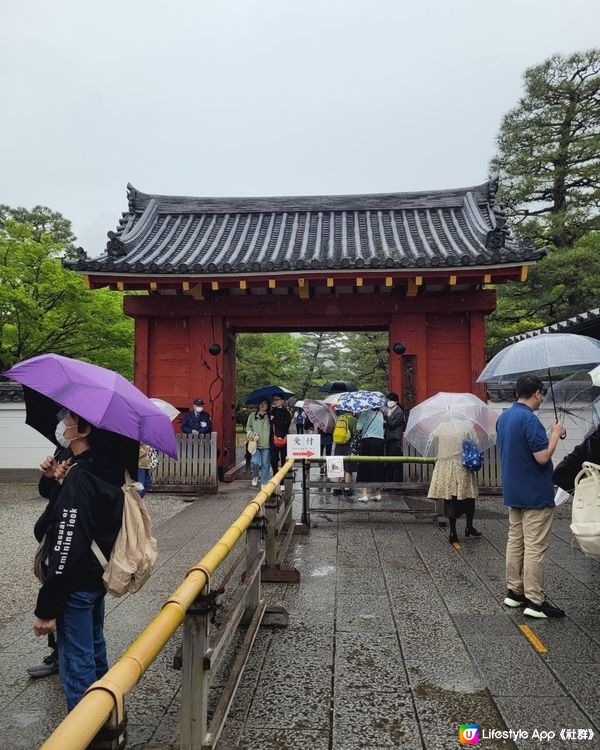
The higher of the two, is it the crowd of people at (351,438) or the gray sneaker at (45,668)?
the crowd of people at (351,438)

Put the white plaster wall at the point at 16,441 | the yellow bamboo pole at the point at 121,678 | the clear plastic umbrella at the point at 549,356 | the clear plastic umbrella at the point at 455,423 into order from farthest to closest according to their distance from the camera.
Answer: the white plaster wall at the point at 16,441 → the clear plastic umbrella at the point at 455,423 → the clear plastic umbrella at the point at 549,356 → the yellow bamboo pole at the point at 121,678

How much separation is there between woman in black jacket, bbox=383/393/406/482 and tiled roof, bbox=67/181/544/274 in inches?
101

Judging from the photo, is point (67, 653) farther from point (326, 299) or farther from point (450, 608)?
point (326, 299)

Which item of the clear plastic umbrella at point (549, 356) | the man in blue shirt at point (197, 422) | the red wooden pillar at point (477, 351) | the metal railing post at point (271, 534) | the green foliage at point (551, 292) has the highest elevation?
the green foliage at point (551, 292)

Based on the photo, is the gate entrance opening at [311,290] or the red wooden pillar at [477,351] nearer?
the gate entrance opening at [311,290]

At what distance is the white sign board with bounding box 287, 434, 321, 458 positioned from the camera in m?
8.14

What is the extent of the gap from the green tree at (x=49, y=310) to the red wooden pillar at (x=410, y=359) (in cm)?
990

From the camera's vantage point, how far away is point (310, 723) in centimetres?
297

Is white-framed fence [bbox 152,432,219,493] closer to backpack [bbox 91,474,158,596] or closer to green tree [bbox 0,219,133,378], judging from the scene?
backpack [bbox 91,474,158,596]

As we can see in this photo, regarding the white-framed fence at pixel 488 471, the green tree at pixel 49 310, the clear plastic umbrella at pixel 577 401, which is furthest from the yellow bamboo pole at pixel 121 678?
the green tree at pixel 49 310

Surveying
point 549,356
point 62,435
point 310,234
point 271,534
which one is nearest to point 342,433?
point 271,534

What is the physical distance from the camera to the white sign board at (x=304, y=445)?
320 inches

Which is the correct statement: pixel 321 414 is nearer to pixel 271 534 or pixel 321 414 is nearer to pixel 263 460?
pixel 263 460

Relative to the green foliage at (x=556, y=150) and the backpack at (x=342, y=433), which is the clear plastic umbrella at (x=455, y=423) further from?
the green foliage at (x=556, y=150)
